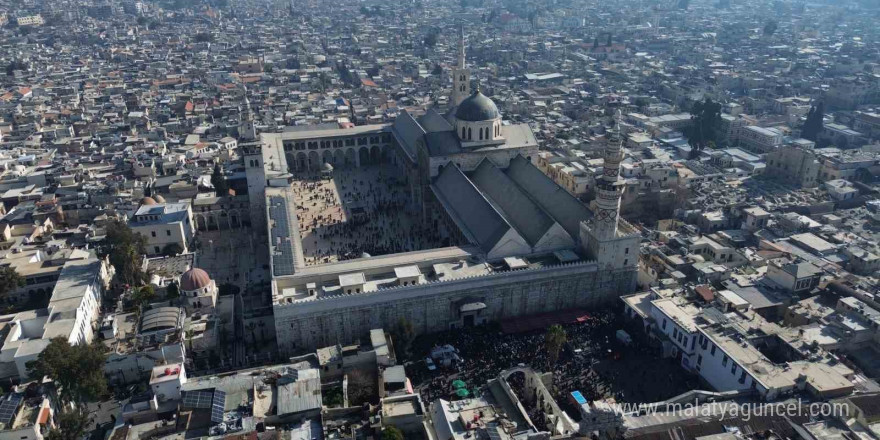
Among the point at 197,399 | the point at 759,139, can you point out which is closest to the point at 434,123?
the point at 759,139

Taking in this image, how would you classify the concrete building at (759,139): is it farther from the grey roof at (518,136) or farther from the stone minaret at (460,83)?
the stone minaret at (460,83)

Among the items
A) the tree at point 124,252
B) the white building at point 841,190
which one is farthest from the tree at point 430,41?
the tree at point 124,252

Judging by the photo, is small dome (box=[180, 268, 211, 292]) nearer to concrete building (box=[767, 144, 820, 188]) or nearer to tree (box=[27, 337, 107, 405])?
tree (box=[27, 337, 107, 405])

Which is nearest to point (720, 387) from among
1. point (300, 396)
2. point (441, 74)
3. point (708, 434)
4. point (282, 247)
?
point (708, 434)

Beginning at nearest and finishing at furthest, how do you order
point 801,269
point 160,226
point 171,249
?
point 801,269 < point 160,226 < point 171,249

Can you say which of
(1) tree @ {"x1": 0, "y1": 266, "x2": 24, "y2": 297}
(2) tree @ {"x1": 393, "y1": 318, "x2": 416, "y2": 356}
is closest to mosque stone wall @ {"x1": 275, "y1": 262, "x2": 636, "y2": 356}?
(2) tree @ {"x1": 393, "y1": 318, "x2": 416, "y2": 356}

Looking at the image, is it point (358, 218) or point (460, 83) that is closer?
point (358, 218)

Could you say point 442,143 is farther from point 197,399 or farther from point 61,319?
point 61,319
